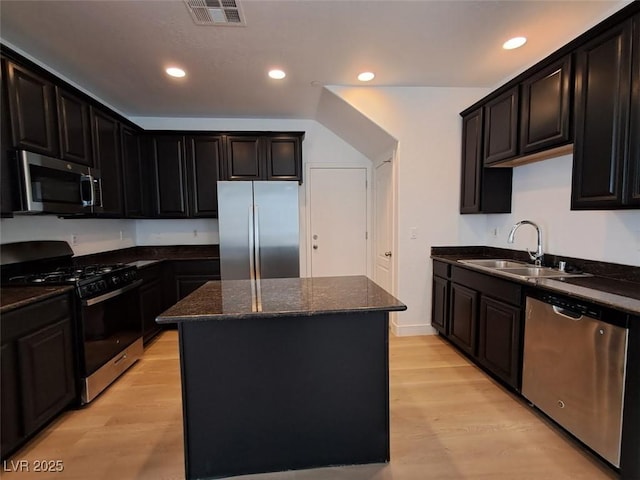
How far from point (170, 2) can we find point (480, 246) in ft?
11.5

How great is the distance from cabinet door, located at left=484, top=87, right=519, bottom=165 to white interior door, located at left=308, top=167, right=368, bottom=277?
1.72 meters

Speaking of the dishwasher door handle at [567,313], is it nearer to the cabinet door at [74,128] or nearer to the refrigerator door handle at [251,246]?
the refrigerator door handle at [251,246]

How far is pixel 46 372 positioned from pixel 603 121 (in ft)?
12.3

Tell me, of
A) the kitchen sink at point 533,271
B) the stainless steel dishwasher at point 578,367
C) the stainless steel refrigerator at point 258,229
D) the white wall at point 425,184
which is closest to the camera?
the stainless steel dishwasher at point 578,367

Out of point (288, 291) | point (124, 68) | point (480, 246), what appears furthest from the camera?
point (480, 246)

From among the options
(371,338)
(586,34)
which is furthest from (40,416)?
(586,34)

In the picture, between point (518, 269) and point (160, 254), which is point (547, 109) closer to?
point (518, 269)

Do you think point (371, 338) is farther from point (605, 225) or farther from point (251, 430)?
point (605, 225)

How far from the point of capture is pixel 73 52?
239 centimetres

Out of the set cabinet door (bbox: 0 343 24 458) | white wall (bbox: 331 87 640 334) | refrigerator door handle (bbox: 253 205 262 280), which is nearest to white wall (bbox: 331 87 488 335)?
white wall (bbox: 331 87 640 334)

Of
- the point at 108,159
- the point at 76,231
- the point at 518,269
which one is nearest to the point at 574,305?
the point at 518,269

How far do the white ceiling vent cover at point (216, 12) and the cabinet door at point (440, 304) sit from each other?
9.42ft

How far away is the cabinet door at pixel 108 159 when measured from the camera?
2.84 meters

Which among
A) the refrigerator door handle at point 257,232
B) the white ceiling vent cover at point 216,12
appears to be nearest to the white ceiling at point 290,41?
the white ceiling vent cover at point 216,12
